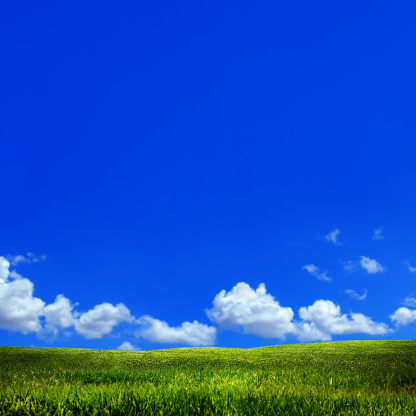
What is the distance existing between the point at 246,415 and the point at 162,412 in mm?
1410

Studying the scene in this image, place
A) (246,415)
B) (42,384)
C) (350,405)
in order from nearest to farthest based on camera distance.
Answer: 1. (246,415)
2. (350,405)
3. (42,384)

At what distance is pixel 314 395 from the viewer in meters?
7.67

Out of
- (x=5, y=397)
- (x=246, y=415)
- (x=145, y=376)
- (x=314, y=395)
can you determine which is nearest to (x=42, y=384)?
(x=5, y=397)

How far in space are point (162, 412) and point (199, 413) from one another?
2.05 feet

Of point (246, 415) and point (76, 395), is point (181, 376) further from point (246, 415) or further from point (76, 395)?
point (246, 415)

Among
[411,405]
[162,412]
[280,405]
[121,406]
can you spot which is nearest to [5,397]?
[121,406]

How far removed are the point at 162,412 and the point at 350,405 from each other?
3467 millimetres

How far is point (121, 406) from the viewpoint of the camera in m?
6.90

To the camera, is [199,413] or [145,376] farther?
[145,376]

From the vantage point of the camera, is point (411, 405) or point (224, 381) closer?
point (411, 405)

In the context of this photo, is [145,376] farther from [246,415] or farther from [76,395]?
[246,415]

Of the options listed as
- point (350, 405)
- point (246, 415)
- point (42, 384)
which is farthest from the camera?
point (42, 384)

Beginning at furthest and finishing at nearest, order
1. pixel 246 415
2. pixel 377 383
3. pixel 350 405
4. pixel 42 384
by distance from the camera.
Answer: pixel 377 383 → pixel 42 384 → pixel 350 405 → pixel 246 415

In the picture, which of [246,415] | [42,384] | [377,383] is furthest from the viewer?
[377,383]
